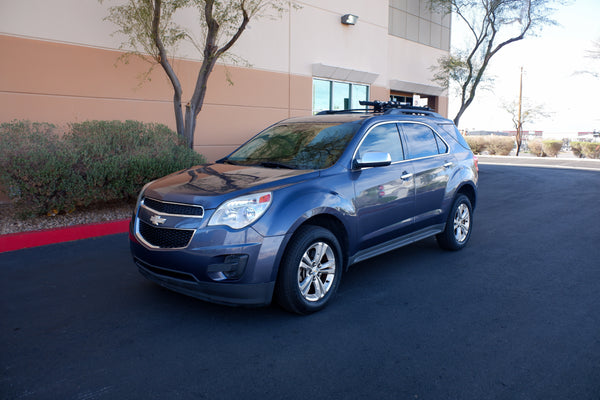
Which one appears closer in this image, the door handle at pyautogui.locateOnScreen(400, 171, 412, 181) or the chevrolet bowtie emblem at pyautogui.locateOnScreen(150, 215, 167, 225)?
the chevrolet bowtie emblem at pyautogui.locateOnScreen(150, 215, 167, 225)

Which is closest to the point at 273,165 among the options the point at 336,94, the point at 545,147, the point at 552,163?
the point at 336,94

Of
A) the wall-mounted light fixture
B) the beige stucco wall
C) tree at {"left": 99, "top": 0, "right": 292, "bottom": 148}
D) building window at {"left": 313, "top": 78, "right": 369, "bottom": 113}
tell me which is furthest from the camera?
the wall-mounted light fixture

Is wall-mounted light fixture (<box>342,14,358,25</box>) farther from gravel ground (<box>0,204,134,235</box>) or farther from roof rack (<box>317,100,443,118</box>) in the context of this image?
gravel ground (<box>0,204,134,235</box>)

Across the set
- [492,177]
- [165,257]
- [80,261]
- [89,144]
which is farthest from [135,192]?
[492,177]

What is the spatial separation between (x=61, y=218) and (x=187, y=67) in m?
5.58

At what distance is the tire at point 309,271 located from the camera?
12.6ft

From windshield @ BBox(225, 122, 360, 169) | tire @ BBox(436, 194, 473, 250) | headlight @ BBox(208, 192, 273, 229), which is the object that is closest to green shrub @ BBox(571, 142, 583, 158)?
tire @ BBox(436, 194, 473, 250)

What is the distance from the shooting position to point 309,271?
407 centimetres

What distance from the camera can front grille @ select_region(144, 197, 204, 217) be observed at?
3770 mm

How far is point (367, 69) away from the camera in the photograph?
16609 millimetres

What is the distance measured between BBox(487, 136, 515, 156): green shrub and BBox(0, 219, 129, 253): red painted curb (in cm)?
3275

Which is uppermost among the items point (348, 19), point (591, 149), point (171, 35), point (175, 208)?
point (348, 19)

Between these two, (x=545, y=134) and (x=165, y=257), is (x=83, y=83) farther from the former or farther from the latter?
(x=545, y=134)

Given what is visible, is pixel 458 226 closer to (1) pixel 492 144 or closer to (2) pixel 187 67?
(2) pixel 187 67
